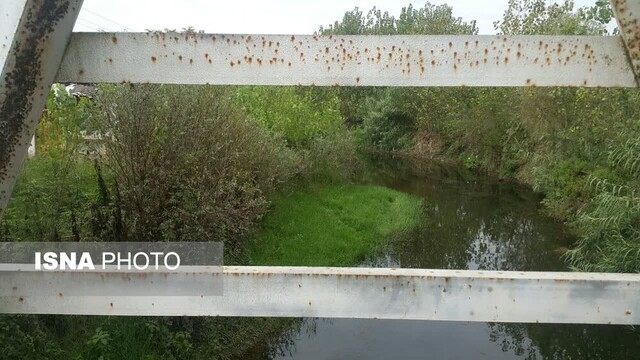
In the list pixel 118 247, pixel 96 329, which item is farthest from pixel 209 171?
pixel 96 329

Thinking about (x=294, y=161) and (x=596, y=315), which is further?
(x=294, y=161)

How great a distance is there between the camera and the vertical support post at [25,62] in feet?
4.21

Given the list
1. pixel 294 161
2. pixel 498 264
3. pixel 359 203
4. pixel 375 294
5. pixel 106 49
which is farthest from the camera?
pixel 359 203

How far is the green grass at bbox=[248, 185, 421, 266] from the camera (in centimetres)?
1017

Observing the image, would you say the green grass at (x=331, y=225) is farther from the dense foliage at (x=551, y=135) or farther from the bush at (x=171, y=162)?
the dense foliage at (x=551, y=135)

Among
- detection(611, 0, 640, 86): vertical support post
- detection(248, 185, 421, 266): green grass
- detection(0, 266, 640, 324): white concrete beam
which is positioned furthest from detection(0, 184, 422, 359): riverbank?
detection(611, 0, 640, 86): vertical support post

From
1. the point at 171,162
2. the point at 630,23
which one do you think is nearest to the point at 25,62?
the point at 630,23

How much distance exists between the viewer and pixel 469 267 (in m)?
11.4

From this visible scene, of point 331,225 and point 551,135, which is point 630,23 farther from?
point 551,135

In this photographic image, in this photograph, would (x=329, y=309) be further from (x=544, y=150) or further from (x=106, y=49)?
(x=544, y=150)

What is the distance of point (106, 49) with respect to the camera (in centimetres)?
149

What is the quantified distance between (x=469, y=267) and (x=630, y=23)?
34.6 feet

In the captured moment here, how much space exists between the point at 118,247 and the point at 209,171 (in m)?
2.15

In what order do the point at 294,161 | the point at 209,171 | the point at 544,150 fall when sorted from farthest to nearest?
1. the point at 544,150
2. the point at 294,161
3. the point at 209,171
